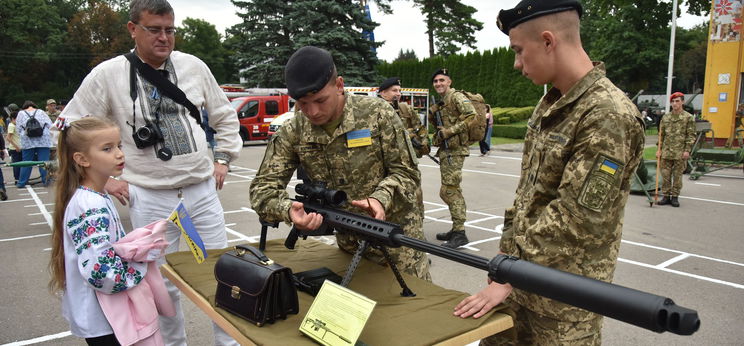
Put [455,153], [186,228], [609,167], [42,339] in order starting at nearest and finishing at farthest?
[609,167] → [186,228] → [42,339] → [455,153]

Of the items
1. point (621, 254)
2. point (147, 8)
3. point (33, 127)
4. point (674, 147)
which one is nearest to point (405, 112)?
point (621, 254)

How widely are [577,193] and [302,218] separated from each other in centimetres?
113

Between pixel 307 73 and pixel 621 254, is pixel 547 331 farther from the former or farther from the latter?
pixel 621 254

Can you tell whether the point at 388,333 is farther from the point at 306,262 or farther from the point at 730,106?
the point at 730,106

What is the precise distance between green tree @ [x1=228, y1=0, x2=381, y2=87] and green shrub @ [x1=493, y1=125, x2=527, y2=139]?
31.0 feet

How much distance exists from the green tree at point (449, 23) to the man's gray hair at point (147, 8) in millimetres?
35755

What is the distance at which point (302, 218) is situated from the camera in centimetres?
211

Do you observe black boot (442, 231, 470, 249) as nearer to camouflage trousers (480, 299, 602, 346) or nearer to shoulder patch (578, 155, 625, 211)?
camouflage trousers (480, 299, 602, 346)

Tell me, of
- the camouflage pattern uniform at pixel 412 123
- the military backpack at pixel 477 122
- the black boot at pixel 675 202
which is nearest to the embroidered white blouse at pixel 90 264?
the military backpack at pixel 477 122

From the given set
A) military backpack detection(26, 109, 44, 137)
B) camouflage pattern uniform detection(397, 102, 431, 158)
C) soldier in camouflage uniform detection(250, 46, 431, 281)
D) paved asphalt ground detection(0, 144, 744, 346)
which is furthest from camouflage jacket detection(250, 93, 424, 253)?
military backpack detection(26, 109, 44, 137)

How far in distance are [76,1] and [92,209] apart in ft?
212

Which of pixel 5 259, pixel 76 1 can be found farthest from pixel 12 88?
pixel 5 259

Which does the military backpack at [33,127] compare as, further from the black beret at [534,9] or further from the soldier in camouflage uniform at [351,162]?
the black beret at [534,9]

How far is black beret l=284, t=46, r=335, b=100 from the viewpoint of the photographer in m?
2.01
